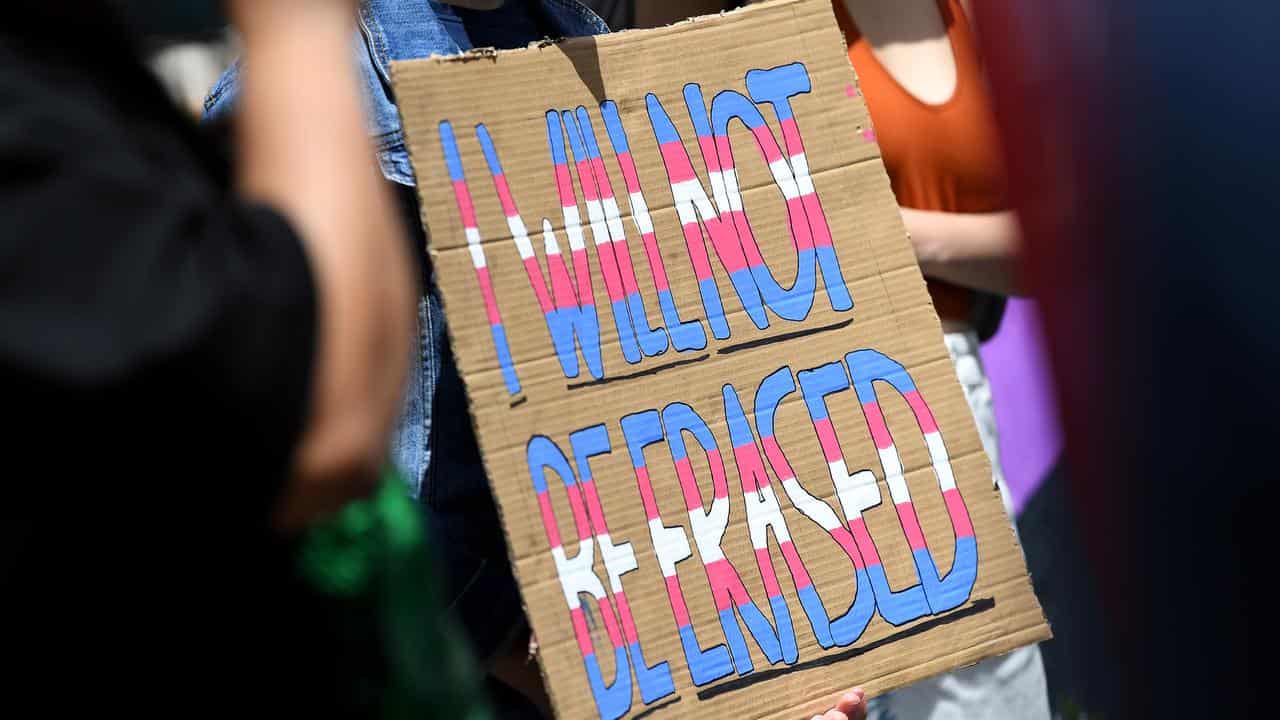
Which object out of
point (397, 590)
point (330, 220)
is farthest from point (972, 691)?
point (330, 220)

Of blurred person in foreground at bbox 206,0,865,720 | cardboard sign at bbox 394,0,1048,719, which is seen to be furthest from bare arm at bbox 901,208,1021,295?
blurred person in foreground at bbox 206,0,865,720

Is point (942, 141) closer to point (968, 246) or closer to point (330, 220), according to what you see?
point (968, 246)

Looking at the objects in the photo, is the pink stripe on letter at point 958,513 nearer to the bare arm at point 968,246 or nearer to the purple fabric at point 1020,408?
the bare arm at point 968,246

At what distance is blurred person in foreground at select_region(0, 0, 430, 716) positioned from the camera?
49 centimetres

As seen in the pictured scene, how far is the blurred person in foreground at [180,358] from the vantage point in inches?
19.2

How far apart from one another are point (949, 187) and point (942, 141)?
6cm

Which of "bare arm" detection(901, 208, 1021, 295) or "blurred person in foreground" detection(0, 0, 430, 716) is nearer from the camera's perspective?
"blurred person in foreground" detection(0, 0, 430, 716)

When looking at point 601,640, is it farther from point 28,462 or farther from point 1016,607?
point 28,462

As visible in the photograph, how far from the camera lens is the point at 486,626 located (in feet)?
4.25

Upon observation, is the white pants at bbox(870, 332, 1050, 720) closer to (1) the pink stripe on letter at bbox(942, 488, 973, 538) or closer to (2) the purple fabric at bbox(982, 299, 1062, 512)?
(1) the pink stripe on letter at bbox(942, 488, 973, 538)

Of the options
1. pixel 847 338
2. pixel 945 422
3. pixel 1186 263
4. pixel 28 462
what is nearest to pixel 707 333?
pixel 847 338

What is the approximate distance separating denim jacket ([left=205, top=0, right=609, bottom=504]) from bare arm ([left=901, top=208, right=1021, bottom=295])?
618 mm

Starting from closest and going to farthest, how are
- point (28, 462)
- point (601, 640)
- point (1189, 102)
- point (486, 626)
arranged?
point (28, 462) → point (601, 640) → point (486, 626) → point (1189, 102)

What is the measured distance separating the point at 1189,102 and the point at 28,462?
5.29ft
